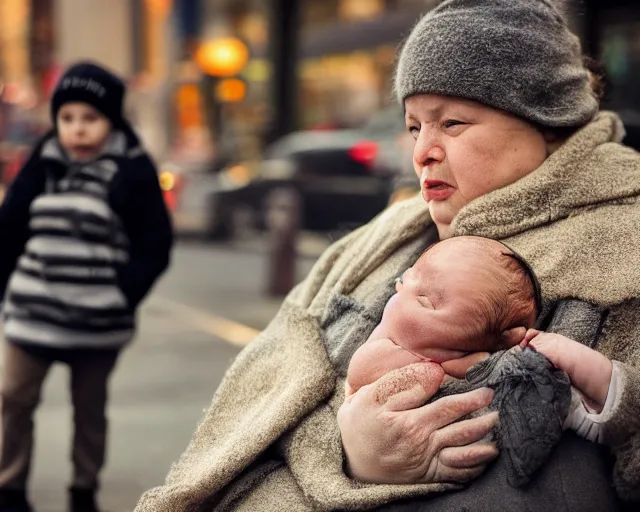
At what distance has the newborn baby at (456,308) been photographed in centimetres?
200

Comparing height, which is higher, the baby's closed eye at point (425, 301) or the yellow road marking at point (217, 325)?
the baby's closed eye at point (425, 301)

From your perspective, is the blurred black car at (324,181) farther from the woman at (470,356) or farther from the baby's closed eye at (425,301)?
the baby's closed eye at (425,301)

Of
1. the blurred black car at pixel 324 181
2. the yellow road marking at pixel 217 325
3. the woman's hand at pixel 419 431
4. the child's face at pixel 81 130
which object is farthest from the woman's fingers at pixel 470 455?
the blurred black car at pixel 324 181

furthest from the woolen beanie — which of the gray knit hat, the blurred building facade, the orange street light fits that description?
the orange street light

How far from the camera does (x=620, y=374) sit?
1997mm

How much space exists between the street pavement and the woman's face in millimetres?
2967

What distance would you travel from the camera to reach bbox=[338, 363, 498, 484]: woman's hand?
198 cm

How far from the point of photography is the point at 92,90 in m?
4.57

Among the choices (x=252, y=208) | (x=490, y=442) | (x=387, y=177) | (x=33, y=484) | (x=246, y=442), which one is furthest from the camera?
(x=252, y=208)

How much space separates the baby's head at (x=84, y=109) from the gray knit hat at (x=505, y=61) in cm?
246

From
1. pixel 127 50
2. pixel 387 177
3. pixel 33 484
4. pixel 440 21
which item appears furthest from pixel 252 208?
pixel 127 50

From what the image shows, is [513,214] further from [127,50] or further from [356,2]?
[127,50]

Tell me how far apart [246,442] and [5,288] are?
2.66 metres

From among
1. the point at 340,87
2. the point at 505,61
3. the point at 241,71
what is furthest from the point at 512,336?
the point at 241,71
